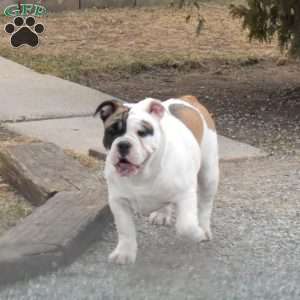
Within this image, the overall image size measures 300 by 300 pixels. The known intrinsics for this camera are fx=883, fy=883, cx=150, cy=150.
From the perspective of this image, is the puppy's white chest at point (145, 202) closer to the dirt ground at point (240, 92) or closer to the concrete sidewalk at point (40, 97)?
the dirt ground at point (240, 92)

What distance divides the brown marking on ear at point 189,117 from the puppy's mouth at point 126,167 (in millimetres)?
712

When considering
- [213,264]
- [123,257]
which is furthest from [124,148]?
[213,264]

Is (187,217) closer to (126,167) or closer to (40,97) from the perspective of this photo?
(126,167)

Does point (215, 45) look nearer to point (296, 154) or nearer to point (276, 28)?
point (276, 28)

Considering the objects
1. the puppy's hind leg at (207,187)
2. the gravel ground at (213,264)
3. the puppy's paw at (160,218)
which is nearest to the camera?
the gravel ground at (213,264)

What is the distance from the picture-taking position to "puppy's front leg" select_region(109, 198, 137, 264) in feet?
16.3

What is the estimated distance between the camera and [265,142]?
8.50m

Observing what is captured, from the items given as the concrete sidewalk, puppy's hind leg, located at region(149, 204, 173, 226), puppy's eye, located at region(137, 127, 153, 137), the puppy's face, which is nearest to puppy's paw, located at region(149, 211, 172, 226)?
puppy's hind leg, located at region(149, 204, 173, 226)

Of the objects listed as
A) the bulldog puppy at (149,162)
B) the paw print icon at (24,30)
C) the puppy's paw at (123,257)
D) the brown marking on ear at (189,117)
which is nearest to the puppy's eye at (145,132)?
the bulldog puppy at (149,162)

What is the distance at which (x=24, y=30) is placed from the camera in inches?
310

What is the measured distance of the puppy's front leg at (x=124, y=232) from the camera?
498 cm

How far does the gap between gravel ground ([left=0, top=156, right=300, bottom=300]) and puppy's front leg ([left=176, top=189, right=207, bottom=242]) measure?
0.24m

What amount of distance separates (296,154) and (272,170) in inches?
29.2

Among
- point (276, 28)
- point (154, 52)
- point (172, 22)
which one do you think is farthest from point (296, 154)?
point (172, 22)
